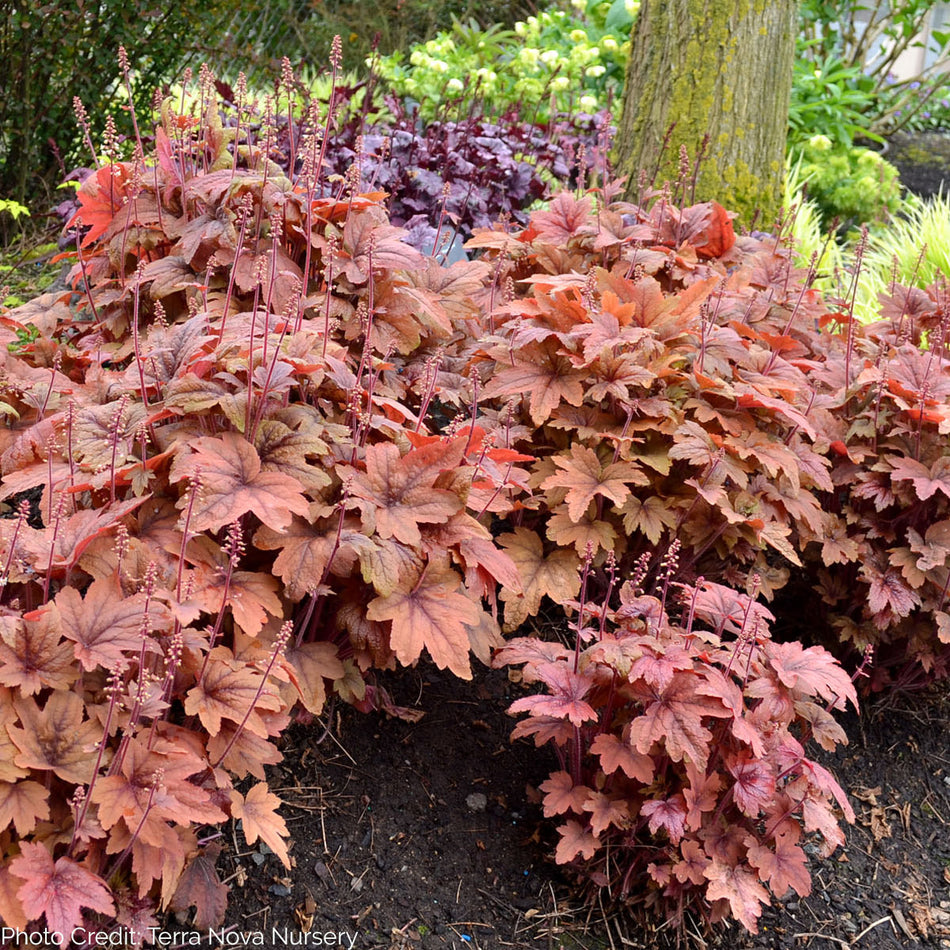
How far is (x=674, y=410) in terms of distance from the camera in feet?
8.17

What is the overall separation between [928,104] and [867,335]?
938 centimetres

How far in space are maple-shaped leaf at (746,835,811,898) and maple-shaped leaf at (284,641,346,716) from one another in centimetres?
93

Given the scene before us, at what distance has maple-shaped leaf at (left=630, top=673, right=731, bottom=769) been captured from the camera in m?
1.80

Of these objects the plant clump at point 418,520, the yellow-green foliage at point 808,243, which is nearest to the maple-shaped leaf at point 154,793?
the plant clump at point 418,520

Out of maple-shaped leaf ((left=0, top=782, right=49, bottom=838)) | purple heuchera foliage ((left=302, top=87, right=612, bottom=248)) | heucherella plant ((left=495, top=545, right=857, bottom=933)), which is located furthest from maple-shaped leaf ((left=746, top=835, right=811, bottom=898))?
purple heuchera foliage ((left=302, top=87, right=612, bottom=248))

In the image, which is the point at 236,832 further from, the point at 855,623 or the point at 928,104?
the point at 928,104

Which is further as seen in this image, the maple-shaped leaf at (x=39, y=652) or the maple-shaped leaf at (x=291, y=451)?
the maple-shaped leaf at (x=291, y=451)

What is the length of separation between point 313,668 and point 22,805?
597 millimetres

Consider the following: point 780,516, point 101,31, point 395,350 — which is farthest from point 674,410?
point 101,31

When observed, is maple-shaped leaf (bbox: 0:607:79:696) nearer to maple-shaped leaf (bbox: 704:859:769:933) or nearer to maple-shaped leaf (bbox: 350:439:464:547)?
maple-shaped leaf (bbox: 350:439:464:547)

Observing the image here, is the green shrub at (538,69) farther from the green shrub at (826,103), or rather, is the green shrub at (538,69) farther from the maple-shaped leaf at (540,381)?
the maple-shaped leaf at (540,381)

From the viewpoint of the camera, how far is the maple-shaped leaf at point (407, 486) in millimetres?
1878

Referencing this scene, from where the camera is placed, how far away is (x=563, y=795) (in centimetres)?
200

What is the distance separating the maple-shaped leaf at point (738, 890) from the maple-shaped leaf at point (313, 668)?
84cm
